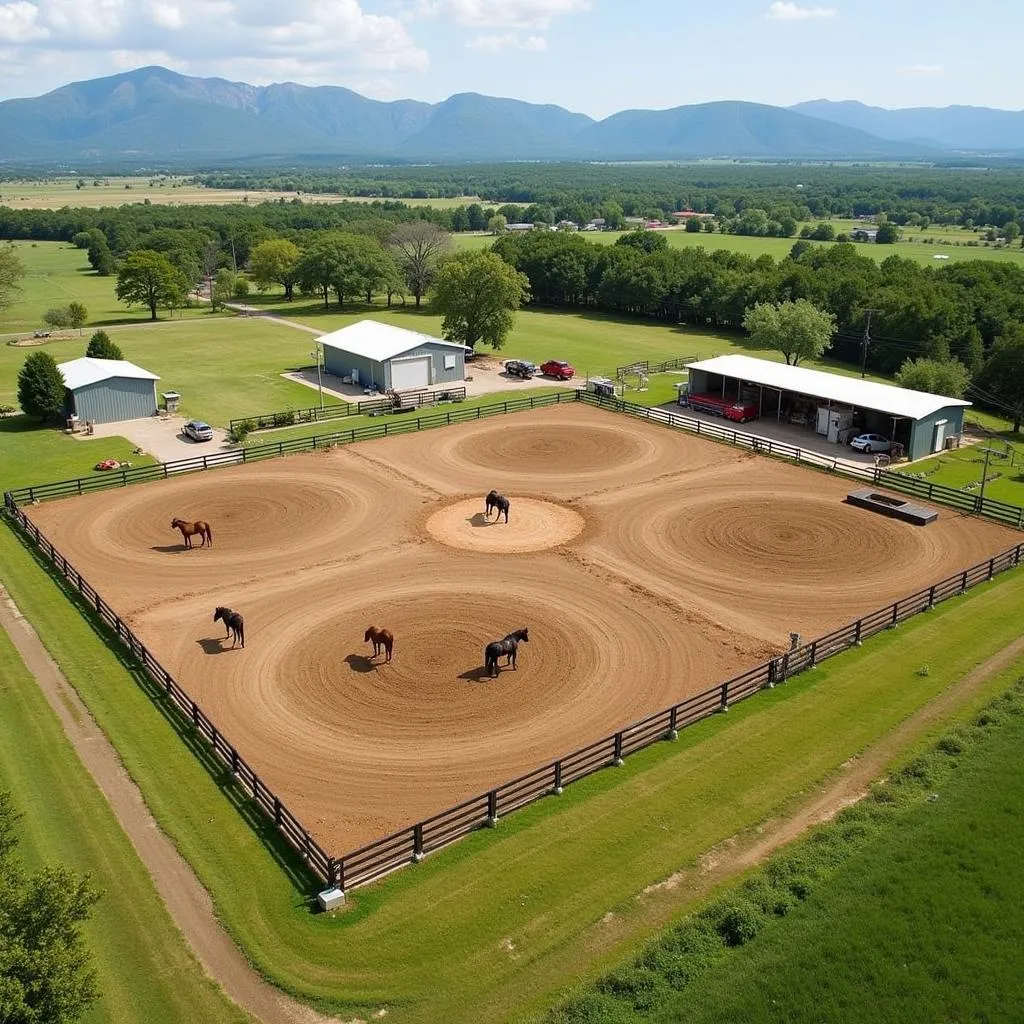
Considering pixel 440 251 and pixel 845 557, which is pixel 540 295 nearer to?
pixel 440 251

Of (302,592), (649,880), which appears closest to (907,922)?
(649,880)

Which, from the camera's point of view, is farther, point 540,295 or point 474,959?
point 540,295

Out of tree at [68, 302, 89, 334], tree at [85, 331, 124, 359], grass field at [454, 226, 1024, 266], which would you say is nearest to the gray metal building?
tree at [85, 331, 124, 359]

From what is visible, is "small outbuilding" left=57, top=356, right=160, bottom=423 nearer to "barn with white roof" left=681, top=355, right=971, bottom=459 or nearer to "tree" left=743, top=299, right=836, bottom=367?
"barn with white roof" left=681, top=355, right=971, bottom=459

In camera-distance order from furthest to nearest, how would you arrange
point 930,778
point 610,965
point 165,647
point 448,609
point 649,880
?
point 448,609
point 165,647
point 930,778
point 649,880
point 610,965

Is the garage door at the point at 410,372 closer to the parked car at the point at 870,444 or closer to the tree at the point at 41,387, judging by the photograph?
the tree at the point at 41,387

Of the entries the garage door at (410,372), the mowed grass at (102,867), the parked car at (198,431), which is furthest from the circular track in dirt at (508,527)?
the garage door at (410,372)
